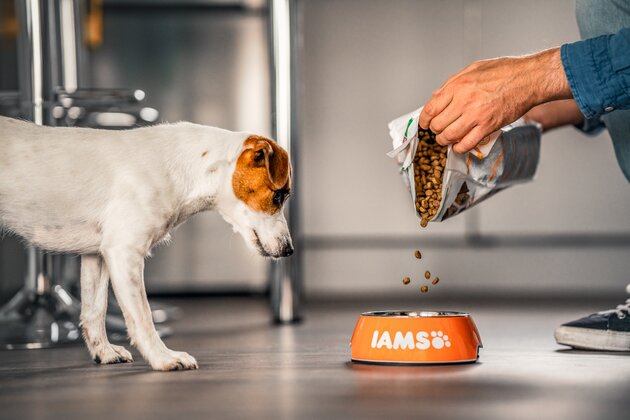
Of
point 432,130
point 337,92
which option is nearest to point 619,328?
point 432,130

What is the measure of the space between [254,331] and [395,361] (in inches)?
38.1

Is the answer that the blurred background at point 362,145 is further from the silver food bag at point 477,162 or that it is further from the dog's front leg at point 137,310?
the dog's front leg at point 137,310

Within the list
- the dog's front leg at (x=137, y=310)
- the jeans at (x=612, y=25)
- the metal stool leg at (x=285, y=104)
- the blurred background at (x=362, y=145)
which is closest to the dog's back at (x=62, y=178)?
the dog's front leg at (x=137, y=310)

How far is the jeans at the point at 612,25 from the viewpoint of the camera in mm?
2256

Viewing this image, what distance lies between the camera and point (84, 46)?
4473 millimetres

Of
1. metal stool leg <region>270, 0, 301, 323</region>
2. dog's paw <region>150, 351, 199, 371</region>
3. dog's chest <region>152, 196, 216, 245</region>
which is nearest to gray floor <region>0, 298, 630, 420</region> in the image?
dog's paw <region>150, 351, 199, 371</region>

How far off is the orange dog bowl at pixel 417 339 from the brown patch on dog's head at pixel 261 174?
0.96 feet

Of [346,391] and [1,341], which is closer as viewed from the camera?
[346,391]

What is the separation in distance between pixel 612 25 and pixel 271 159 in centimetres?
88

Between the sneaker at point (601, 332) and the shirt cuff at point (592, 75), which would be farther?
the sneaker at point (601, 332)

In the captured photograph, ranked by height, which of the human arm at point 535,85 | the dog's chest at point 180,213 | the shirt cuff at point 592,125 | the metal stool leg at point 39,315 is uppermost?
the human arm at point 535,85

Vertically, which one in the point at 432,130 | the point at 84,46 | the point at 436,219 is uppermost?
the point at 84,46

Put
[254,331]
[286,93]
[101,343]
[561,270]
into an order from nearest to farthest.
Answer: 1. [101,343]
2. [254,331]
3. [286,93]
4. [561,270]

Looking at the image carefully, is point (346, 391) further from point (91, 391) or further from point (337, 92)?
point (337, 92)
